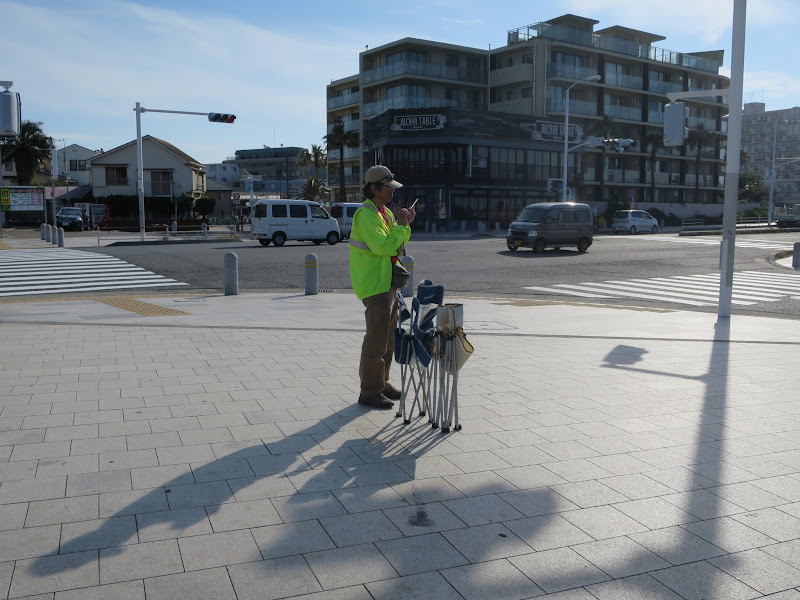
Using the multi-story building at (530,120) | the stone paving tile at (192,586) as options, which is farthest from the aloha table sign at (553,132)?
the stone paving tile at (192,586)

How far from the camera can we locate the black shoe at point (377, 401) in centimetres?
561

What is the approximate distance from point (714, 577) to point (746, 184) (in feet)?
341

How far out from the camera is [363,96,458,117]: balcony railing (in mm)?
56531

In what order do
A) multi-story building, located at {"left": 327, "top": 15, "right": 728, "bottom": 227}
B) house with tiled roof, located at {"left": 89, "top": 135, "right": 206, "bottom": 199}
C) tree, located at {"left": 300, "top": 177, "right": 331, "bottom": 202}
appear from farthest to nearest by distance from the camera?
tree, located at {"left": 300, "top": 177, "right": 331, "bottom": 202} → house with tiled roof, located at {"left": 89, "top": 135, "right": 206, "bottom": 199} → multi-story building, located at {"left": 327, "top": 15, "right": 728, "bottom": 227}

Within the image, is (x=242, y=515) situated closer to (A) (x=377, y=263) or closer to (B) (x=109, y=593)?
(B) (x=109, y=593)

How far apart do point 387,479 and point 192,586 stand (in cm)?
145

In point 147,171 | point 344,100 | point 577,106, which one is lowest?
point 147,171

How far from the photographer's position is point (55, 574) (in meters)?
3.01

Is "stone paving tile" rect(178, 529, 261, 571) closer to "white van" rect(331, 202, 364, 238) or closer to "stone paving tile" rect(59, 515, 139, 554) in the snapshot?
"stone paving tile" rect(59, 515, 139, 554)

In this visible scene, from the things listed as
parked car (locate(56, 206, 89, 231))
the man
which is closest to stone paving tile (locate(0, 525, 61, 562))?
the man

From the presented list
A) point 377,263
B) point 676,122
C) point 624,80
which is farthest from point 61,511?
point 624,80

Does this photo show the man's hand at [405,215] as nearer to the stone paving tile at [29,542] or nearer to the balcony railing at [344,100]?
the stone paving tile at [29,542]

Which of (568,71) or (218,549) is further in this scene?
(568,71)

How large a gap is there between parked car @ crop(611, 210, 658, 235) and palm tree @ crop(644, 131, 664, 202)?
69.6 ft
